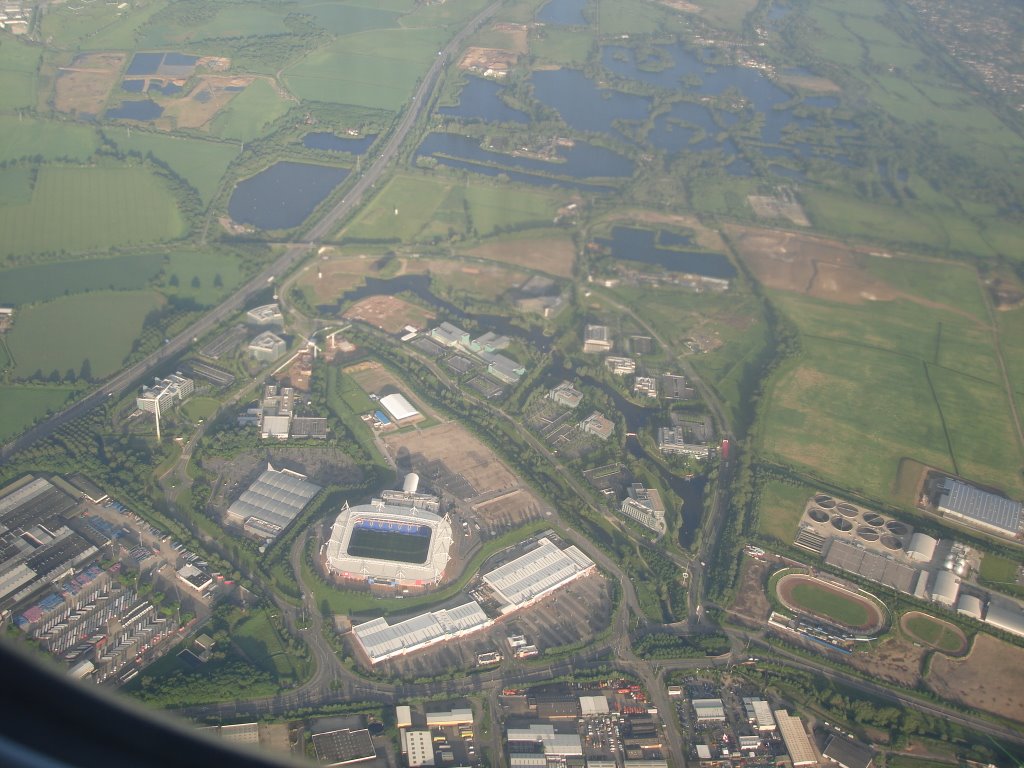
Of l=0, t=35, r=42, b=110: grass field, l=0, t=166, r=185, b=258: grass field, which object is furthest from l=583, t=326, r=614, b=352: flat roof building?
l=0, t=35, r=42, b=110: grass field

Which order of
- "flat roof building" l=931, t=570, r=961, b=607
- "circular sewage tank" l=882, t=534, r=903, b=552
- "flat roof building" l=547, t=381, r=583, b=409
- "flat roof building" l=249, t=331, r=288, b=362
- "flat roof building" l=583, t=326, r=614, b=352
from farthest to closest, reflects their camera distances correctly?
"flat roof building" l=583, t=326, r=614, b=352 < "flat roof building" l=249, t=331, r=288, b=362 < "flat roof building" l=547, t=381, r=583, b=409 < "circular sewage tank" l=882, t=534, r=903, b=552 < "flat roof building" l=931, t=570, r=961, b=607

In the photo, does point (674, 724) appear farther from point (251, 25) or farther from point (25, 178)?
point (251, 25)

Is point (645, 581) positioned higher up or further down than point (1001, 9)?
further down

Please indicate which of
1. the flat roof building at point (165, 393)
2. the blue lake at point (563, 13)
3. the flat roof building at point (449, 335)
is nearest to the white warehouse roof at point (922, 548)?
the flat roof building at point (449, 335)

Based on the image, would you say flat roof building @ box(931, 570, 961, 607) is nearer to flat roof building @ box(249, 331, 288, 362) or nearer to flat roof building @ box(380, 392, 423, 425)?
flat roof building @ box(380, 392, 423, 425)

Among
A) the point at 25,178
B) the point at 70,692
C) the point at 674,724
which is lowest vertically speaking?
the point at 674,724

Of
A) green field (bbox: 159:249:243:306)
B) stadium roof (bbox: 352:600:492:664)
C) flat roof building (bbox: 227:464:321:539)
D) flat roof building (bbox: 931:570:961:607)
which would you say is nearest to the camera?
stadium roof (bbox: 352:600:492:664)

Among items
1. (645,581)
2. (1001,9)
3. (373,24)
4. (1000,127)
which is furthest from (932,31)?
(645,581)
